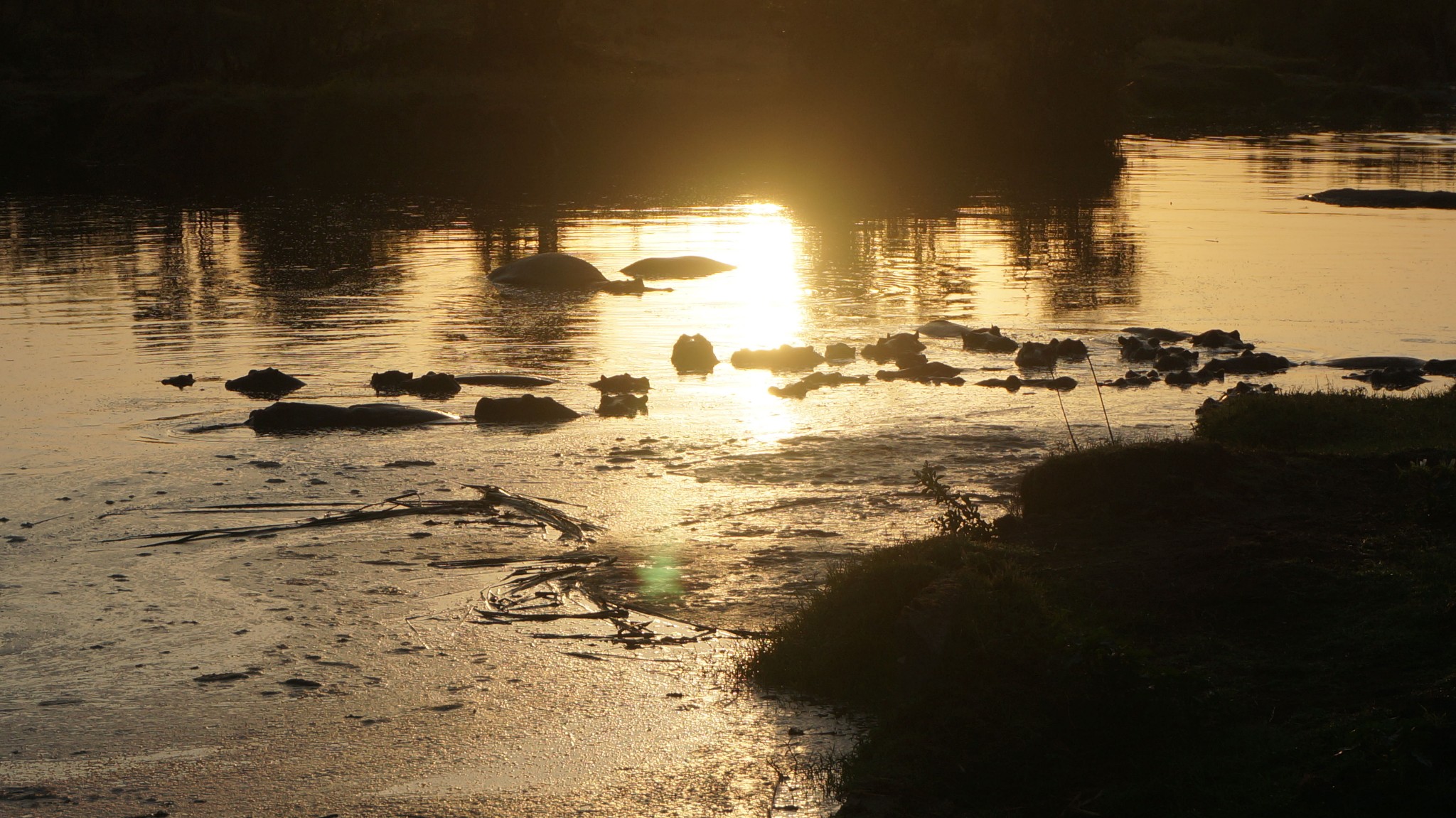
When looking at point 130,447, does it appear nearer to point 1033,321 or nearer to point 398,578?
point 398,578

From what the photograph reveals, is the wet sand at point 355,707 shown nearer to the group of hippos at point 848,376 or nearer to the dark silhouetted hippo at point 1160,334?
the group of hippos at point 848,376

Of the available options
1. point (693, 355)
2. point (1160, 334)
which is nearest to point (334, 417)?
point (693, 355)

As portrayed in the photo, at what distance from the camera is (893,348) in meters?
18.1

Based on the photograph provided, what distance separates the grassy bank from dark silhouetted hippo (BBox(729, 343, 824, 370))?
7763 mm

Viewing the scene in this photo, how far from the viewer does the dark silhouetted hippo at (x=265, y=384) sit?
637 inches

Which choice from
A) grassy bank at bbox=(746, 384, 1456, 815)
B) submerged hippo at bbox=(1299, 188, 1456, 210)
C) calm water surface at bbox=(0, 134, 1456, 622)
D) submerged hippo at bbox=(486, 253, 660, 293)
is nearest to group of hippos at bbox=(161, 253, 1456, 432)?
calm water surface at bbox=(0, 134, 1456, 622)

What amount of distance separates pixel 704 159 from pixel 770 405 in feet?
120

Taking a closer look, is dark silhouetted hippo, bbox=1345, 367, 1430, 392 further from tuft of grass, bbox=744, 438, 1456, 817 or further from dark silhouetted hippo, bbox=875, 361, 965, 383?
tuft of grass, bbox=744, 438, 1456, 817

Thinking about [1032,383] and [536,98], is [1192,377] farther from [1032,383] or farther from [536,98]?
[536,98]

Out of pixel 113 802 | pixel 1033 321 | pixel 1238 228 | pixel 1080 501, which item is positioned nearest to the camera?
pixel 113 802

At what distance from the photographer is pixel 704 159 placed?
168 feet

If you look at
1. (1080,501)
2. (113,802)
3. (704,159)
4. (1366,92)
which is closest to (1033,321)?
(1080,501)

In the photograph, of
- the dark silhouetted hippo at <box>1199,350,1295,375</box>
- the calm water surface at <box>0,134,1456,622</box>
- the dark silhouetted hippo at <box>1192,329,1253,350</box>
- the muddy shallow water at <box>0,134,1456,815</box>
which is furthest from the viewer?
the dark silhouetted hippo at <box>1192,329,1253,350</box>

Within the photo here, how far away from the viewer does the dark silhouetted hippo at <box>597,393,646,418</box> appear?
15.1 m
